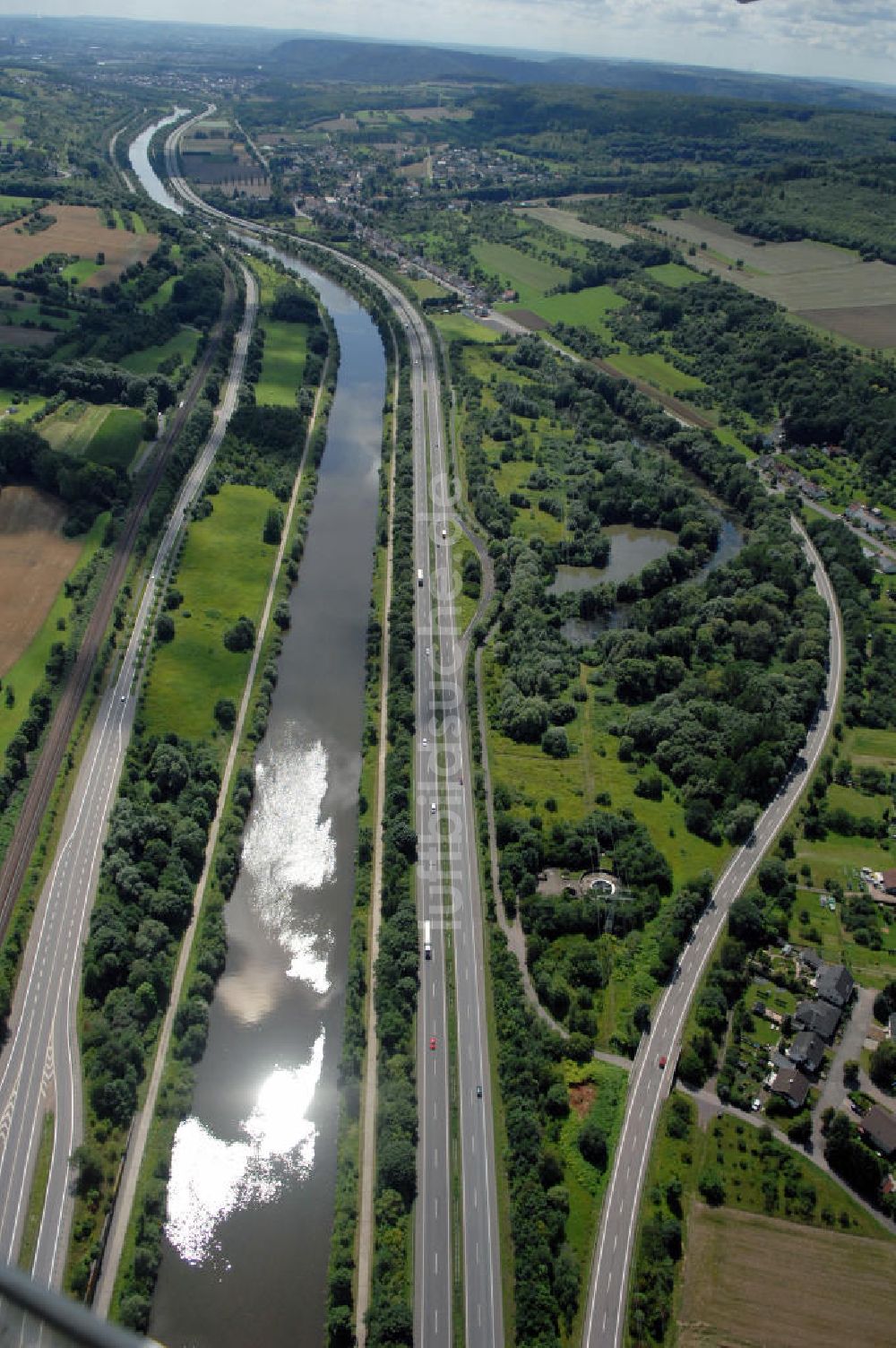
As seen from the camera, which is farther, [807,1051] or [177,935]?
[177,935]

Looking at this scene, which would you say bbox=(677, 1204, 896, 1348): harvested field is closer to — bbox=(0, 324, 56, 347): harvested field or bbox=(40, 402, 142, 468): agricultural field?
bbox=(40, 402, 142, 468): agricultural field

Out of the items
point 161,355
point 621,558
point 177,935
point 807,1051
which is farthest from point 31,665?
point 161,355

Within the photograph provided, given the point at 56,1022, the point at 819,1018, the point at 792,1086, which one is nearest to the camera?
the point at 792,1086

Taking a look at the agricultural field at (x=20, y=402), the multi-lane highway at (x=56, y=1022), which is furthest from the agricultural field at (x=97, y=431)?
the multi-lane highway at (x=56, y=1022)

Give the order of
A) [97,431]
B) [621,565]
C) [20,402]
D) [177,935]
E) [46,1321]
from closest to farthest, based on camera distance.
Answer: [46,1321] → [177,935] → [621,565] → [97,431] → [20,402]

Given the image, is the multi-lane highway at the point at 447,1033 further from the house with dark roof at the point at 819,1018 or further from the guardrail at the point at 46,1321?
the guardrail at the point at 46,1321

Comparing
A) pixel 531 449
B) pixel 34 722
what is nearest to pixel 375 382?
pixel 531 449

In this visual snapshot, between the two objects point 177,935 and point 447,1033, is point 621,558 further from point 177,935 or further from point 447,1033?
point 177,935
